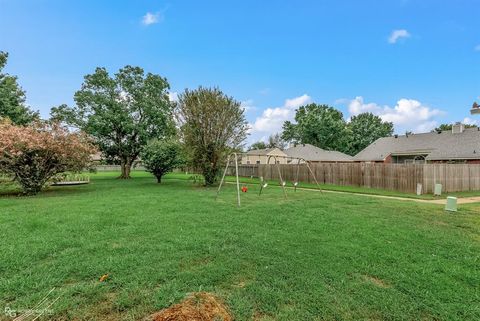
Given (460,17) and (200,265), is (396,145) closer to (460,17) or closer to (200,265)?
(460,17)

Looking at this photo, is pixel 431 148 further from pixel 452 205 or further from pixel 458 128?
pixel 452 205

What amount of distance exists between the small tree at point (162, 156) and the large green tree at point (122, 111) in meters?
4.99

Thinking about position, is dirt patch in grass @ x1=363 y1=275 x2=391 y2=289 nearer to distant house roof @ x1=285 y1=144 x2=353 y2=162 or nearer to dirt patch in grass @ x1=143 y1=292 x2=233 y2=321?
dirt patch in grass @ x1=143 y1=292 x2=233 y2=321

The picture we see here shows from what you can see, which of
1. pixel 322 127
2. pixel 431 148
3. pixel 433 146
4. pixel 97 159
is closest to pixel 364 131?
pixel 322 127

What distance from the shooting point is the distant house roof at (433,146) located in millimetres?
21266

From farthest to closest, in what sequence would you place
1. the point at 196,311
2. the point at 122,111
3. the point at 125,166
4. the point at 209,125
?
the point at 125,166
the point at 122,111
the point at 209,125
the point at 196,311

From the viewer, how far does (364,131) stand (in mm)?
45719

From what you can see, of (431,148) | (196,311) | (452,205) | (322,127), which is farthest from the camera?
(322,127)

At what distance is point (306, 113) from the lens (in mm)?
44469

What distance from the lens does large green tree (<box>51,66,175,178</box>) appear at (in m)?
21.6

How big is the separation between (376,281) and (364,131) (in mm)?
47408

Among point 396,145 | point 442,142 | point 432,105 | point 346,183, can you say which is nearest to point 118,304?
point 346,183

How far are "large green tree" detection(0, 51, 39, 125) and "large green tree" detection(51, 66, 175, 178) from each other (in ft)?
11.1

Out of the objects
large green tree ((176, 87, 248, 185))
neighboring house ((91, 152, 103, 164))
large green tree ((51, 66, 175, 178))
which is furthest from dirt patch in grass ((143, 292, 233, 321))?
large green tree ((51, 66, 175, 178))
